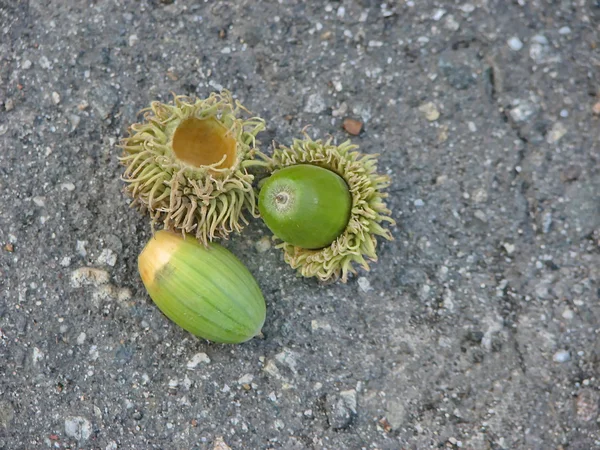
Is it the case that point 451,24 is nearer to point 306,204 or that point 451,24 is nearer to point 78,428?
point 306,204

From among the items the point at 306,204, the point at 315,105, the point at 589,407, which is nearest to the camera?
the point at 306,204

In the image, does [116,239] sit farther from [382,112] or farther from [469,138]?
[469,138]

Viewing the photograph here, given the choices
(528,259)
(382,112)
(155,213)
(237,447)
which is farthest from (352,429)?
(382,112)

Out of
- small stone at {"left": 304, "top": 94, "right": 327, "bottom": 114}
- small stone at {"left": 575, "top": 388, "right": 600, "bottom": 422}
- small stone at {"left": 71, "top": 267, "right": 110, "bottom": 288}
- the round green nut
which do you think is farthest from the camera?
small stone at {"left": 304, "top": 94, "right": 327, "bottom": 114}

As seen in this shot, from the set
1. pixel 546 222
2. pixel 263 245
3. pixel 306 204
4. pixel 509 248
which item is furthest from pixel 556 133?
pixel 263 245

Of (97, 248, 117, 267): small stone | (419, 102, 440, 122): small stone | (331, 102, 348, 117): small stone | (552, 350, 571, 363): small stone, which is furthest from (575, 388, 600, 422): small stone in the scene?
(97, 248, 117, 267): small stone

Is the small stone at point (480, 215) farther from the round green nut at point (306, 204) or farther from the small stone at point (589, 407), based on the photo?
the small stone at point (589, 407)

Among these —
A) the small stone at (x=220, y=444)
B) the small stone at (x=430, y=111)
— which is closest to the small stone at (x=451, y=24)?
the small stone at (x=430, y=111)

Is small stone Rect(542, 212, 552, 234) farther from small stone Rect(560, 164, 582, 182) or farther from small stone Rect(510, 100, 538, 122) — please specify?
small stone Rect(510, 100, 538, 122)
